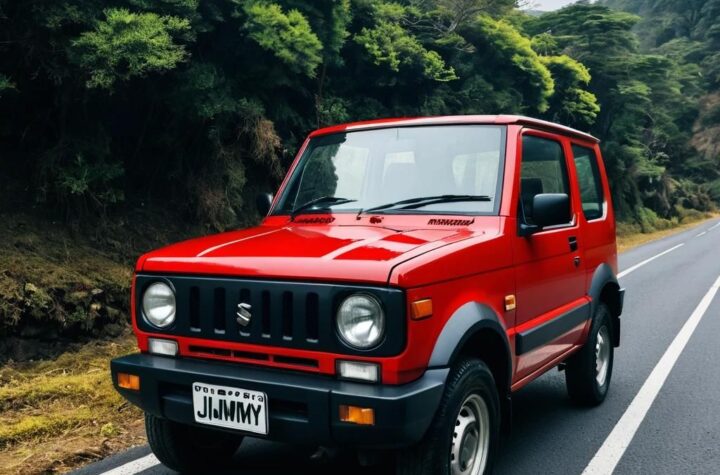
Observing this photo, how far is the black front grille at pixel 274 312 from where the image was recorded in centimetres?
261

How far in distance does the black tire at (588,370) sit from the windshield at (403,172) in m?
1.86

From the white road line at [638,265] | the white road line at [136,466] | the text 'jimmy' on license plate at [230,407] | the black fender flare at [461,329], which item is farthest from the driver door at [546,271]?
the white road line at [638,265]

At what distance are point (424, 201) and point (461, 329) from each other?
0.96 m

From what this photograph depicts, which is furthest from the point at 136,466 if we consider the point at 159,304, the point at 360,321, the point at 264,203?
the point at 360,321

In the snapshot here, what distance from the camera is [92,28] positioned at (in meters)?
7.45

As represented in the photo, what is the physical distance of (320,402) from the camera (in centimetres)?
259

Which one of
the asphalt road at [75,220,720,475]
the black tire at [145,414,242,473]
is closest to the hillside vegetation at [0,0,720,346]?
the black tire at [145,414,242,473]

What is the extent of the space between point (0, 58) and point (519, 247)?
6.90 meters

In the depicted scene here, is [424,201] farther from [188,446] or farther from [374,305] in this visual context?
[188,446]

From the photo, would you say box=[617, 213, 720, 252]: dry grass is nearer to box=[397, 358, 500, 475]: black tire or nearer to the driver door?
the driver door

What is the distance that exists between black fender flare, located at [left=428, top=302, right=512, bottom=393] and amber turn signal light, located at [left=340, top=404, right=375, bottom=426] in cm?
36

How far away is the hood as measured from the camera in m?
2.70

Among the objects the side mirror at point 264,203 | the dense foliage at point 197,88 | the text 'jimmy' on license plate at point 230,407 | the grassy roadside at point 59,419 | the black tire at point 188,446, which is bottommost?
the grassy roadside at point 59,419

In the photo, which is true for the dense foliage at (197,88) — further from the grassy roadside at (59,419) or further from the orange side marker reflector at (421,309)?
the orange side marker reflector at (421,309)
